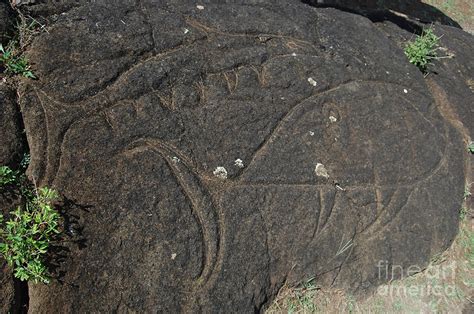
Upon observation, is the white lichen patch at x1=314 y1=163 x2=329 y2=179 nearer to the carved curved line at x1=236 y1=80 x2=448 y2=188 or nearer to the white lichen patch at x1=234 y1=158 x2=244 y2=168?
the carved curved line at x1=236 y1=80 x2=448 y2=188

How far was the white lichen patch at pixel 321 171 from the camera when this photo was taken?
301 cm

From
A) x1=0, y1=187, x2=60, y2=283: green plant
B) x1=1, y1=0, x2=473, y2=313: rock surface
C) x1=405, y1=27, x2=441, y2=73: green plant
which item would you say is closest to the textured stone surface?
x1=1, y1=0, x2=473, y2=313: rock surface

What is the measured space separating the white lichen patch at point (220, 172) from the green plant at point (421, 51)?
2.37 meters

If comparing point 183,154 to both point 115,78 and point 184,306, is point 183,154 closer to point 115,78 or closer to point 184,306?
point 115,78

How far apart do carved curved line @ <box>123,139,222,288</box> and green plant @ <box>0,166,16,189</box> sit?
0.61m

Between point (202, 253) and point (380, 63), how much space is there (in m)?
2.29

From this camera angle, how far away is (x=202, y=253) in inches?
99.5

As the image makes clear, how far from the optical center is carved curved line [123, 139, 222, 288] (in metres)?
2.54

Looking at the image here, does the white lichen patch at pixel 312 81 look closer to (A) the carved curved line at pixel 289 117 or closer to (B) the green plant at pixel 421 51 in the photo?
(A) the carved curved line at pixel 289 117

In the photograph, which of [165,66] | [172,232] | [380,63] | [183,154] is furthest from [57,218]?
[380,63]

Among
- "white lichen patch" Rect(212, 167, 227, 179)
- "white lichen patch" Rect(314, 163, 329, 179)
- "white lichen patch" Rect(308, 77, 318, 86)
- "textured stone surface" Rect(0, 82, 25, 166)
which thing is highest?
"textured stone surface" Rect(0, 82, 25, 166)

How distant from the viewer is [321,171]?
303cm

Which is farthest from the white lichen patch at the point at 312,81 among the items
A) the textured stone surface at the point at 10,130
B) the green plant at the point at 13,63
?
the textured stone surface at the point at 10,130

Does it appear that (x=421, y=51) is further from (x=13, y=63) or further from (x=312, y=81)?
(x=13, y=63)
